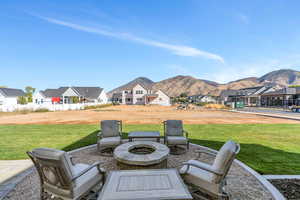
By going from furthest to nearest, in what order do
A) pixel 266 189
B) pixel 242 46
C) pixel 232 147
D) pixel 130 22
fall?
pixel 242 46 → pixel 130 22 → pixel 266 189 → pixel 232 147

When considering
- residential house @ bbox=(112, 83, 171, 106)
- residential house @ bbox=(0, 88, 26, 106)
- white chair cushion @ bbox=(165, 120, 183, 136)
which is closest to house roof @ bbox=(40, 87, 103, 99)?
residential house @ bbox=(0, 88, 26, 106)

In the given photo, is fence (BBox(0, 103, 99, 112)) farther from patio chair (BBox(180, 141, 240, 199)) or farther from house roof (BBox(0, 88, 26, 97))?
patio chair (BBox(180, 141, 240, 199))

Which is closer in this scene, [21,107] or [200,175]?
[200,175]

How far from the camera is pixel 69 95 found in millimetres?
38438

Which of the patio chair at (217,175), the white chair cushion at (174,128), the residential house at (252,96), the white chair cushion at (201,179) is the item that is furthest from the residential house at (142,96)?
the patio chair at (217,175)

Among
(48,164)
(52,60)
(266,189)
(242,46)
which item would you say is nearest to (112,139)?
(48,164)

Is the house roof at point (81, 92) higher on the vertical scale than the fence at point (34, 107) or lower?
higher

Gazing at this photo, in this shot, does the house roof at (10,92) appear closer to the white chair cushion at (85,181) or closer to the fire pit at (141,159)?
the fire pit at (141,159)

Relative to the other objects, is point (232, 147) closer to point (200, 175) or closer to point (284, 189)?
point (200, 175)

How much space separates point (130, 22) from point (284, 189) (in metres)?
20.1

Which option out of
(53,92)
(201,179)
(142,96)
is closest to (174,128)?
(201,179)

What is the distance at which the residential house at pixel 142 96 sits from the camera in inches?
1820

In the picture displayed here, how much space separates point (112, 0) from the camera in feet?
46.0

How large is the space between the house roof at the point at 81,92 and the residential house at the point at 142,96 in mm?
10019
